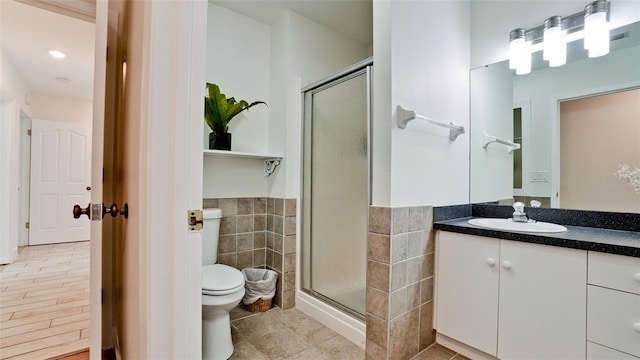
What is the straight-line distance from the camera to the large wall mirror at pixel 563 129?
1574 mm

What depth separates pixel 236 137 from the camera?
2.38 meters

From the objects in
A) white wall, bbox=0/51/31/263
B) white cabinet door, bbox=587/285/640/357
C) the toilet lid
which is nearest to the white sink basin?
white cabinet door, bbox=587/285/640/357

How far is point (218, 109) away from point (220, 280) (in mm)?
1182

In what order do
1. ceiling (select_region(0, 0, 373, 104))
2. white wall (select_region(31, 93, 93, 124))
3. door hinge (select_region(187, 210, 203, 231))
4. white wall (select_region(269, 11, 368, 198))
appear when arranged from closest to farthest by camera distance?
door hinge (select_region(187, 210, 203, 231))
ceiling (select_region(0, 0, 373, 104))
white wall (select_region(269, 11, 368, 198))
white wall (select_region(31, 93, 93, 124))

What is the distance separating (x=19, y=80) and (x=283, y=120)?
146 inches

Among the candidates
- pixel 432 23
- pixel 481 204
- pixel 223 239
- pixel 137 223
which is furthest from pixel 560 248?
pixel 223 239

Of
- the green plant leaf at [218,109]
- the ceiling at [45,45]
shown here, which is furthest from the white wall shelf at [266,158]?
the ceiling at [45,45]

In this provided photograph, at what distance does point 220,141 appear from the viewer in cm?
213

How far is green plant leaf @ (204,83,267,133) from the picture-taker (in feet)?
6.89

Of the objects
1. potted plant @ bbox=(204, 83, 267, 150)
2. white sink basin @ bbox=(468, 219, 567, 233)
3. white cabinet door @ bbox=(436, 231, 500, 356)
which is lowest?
white cabinet door @ bbox=(436, 231, 500, 356)

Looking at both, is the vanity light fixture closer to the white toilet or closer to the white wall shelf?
the white wall shelf

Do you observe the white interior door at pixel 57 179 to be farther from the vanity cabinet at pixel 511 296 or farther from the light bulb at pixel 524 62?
the light bulb at pixel 524 62

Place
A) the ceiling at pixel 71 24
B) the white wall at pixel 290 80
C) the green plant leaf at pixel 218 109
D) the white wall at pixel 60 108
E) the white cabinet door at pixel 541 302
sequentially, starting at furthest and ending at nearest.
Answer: the white wall at pixel 60 108, the white wall at pixel 290 80, the ceiling at pixel 71 24, the green plant leaf at pixel 218 109, the white cabinet door at pixel 541 302

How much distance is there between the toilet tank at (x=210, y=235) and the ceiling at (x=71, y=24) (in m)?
1.30
